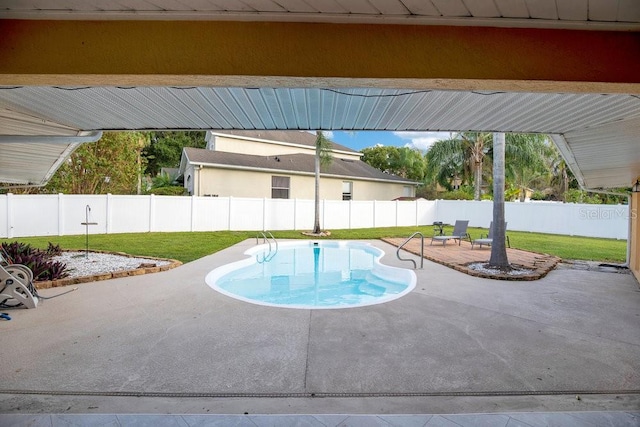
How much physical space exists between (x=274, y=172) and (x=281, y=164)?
3.74 feet

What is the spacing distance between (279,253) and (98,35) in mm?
10469

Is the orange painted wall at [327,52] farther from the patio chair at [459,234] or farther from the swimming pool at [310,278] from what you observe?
the patio chair at [459,234]

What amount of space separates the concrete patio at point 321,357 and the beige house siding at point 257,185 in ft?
41.7

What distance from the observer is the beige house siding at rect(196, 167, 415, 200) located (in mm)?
18281

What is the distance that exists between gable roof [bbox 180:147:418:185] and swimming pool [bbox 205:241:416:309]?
7893 mm

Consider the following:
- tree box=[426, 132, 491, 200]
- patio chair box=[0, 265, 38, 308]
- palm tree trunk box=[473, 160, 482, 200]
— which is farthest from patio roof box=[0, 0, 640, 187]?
tree box=[426, 132, 491, 200]

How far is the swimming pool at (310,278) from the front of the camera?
→ 7.82 metres

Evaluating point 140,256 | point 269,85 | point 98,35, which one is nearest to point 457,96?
point 269,85

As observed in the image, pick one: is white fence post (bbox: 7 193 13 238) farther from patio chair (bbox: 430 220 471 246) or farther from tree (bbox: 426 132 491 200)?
tree (bbox: 426 132 491 200)

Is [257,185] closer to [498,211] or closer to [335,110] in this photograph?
[498,211]

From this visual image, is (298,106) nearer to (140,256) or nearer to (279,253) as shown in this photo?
(140,256)

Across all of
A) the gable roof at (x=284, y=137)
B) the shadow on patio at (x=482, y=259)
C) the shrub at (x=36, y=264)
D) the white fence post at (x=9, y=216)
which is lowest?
the shadow on patio at (x=482, y=259)

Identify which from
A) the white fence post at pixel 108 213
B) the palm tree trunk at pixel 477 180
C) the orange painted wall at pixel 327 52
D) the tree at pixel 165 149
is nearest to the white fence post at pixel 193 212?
the white fence post at pixel 108 213

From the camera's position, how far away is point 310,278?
9773mm
